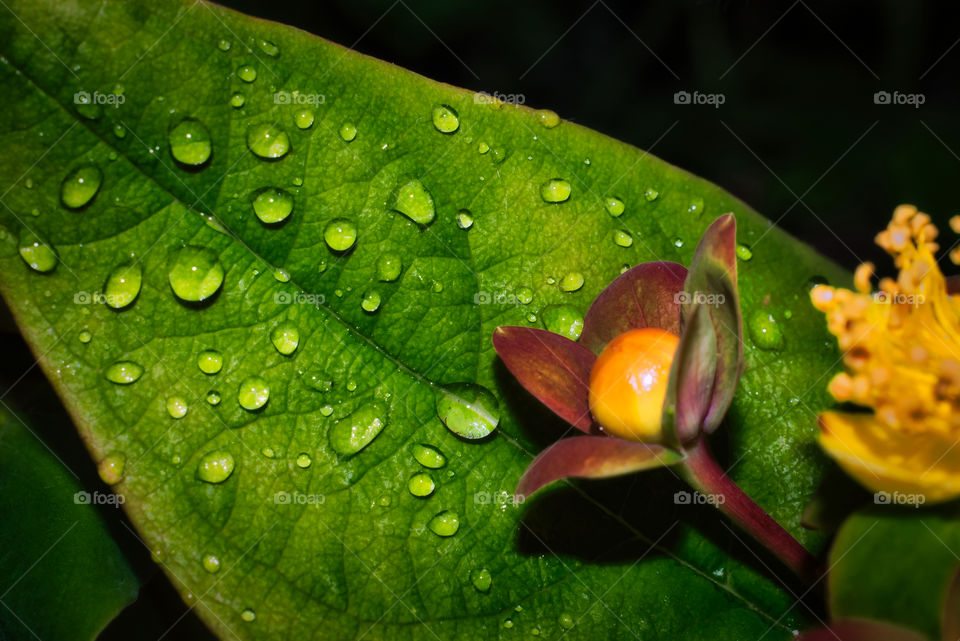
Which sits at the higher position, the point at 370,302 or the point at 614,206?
the point at 614,206

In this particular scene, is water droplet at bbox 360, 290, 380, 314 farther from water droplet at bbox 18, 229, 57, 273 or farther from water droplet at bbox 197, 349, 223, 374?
water droplet at bbox 18, 229, 57, 273

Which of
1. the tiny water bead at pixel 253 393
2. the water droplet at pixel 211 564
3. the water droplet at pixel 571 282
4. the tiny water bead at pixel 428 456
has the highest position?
→ the water droplet at pixel 571 282

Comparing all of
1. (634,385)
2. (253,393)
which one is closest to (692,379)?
(634,385)

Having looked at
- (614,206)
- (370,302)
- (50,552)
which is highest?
(614,206)

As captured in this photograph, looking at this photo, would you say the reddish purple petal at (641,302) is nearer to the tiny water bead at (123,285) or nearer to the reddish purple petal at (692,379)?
the reddish purple petal at (692,379)

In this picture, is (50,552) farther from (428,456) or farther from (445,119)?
(445,119)

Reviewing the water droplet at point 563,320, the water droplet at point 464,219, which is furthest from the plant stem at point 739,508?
the water droplet at point 464,219

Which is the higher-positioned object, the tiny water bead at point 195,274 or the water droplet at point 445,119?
the water droplet at point 445,119

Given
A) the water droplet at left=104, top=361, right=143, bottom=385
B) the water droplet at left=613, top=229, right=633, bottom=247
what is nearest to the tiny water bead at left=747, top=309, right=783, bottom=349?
the water droplet at left=613, top=229, right=633, bottom=247
